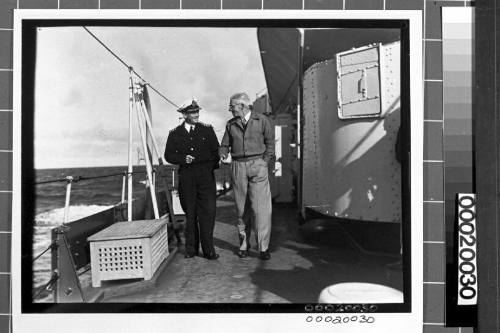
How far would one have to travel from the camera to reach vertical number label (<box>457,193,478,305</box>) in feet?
8.52

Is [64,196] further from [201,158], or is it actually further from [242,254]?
[242,254]

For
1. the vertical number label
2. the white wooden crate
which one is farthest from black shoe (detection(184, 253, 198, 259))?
the vertical number label

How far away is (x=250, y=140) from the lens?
263 cm

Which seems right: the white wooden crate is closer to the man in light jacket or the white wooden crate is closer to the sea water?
the sea water

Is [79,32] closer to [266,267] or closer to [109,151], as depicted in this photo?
[109,151]

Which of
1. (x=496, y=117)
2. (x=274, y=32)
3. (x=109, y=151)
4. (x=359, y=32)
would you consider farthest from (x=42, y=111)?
(x=496, y=117)

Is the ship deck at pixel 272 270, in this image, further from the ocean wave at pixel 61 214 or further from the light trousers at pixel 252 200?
the ocean wave at pixel 61 214

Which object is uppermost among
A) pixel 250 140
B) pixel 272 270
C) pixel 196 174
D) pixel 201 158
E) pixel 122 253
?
pixel 250 140

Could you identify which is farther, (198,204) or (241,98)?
(198,204)

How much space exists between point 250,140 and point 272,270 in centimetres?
83

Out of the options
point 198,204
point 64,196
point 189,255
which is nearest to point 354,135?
point 198,204

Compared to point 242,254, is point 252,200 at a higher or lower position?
higher

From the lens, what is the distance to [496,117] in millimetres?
2576

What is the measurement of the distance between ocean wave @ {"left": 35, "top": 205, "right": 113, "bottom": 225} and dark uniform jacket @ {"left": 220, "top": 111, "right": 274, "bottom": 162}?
88cm
